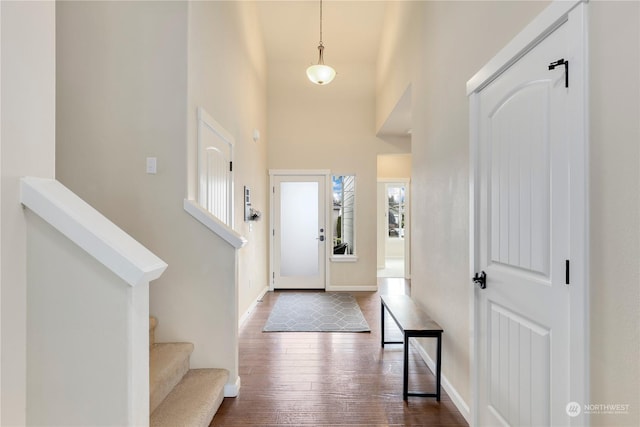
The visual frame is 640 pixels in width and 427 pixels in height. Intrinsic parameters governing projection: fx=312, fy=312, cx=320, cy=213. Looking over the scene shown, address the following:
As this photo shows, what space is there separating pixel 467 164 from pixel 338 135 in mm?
3846

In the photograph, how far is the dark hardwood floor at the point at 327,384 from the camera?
2029 mm

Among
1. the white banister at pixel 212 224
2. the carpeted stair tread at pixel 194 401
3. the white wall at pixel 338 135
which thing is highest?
the white wall at pixel 338 135

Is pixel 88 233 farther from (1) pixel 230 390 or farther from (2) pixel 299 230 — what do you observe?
(2) pixel 299 230

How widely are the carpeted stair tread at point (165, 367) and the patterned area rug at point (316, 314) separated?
1.45 metres

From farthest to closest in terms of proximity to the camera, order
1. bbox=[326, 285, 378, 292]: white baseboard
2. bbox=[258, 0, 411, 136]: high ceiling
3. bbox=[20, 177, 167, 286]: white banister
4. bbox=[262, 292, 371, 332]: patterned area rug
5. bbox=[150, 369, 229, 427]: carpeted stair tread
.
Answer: bbox=[326, 285, 378, 292]: white baseboard, bbox=[258, 0, 411, 136]: high ceiling, bbox=[262, 292, 371, 332]: patterned area rug, bbox=[150, 369, 229, 427]: carpeted stair tread, bbox=[20, 177, 167, 286]: white banister

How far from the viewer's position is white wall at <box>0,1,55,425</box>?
3.39 feet

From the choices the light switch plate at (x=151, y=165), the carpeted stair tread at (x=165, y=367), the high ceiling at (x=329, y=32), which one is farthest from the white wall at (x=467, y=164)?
the light switch plate at (x=151, y=165)

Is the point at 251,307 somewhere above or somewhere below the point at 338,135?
below

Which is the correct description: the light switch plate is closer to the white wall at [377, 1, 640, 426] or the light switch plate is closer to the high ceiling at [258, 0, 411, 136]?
the white wall at [377, 1, 640, 426]

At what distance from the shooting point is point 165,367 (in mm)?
1938

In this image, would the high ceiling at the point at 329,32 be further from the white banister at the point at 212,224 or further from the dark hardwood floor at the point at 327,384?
the dark hardwood floor at the point at 327,384

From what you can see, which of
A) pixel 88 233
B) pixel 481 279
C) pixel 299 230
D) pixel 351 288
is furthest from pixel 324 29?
pixel 88 233

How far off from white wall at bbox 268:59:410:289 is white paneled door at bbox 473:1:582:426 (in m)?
3.72

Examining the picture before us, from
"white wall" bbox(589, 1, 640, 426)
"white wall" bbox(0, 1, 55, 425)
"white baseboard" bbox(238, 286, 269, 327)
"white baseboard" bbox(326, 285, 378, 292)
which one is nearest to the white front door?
"white baseboard" bbox(326, 285, 378, 292)
